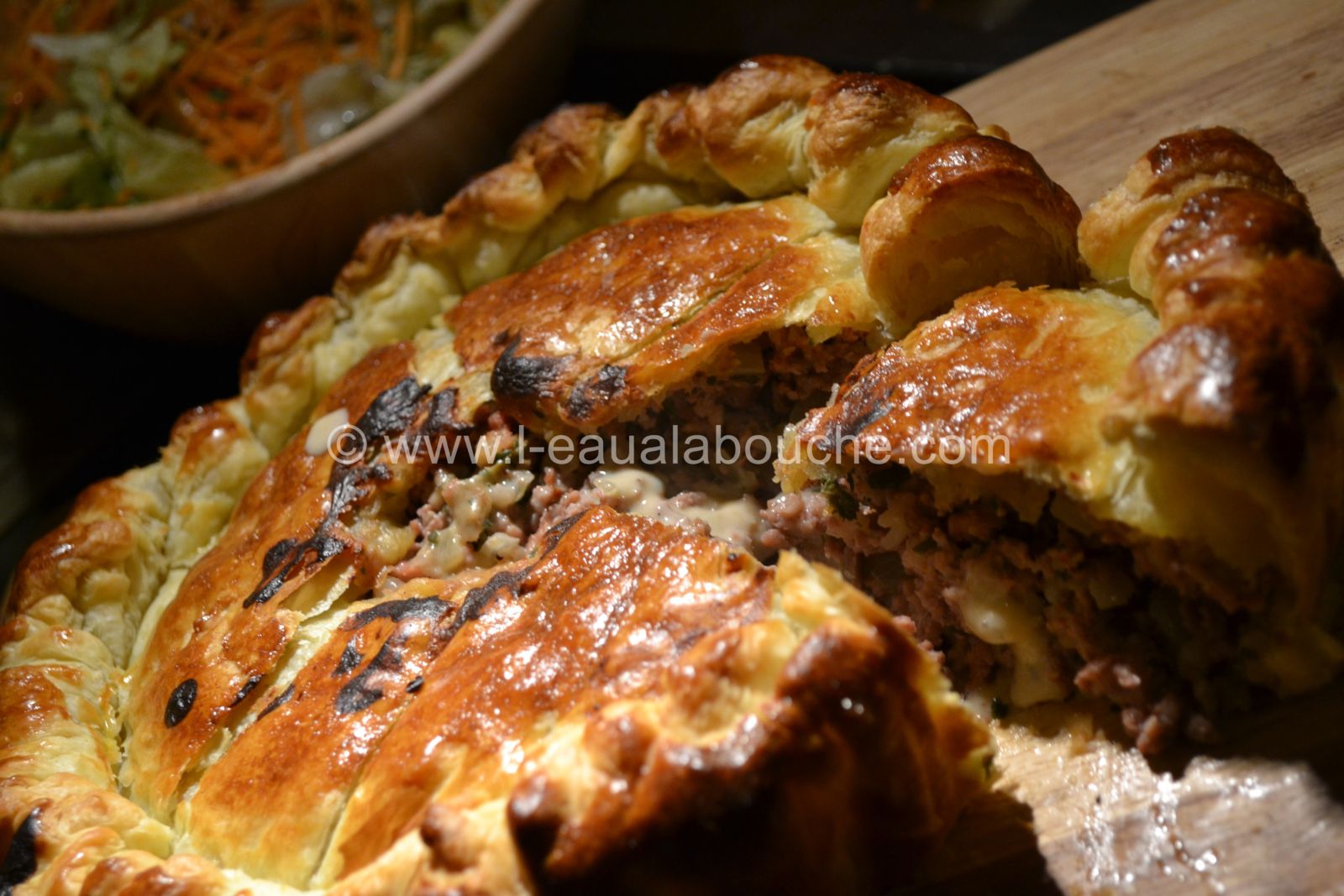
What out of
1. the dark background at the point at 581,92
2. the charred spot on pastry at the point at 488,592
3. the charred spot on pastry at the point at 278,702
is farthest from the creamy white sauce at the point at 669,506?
the dark background at the point at 581,92

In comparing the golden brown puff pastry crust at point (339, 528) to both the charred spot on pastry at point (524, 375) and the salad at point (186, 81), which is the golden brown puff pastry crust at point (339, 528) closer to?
the charred spot on pastry at point (524, 375)

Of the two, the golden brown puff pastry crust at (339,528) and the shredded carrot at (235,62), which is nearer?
the golden brown puff pastry crust at (339,528)

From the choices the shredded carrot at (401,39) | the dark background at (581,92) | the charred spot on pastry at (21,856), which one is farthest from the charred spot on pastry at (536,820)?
the shredded carrot at (401,39)

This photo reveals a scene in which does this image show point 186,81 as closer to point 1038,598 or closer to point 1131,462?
point 1038,598

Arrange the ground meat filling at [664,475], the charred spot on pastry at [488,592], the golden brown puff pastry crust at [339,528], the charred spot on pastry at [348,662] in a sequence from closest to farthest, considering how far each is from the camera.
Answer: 1. the golden brown puff pastry crust at [339,528]
2. the charred spot on pastry at [488,592]
3. the charred spot on pastry at [348,662]
4. the ground meat filling at [664,475]

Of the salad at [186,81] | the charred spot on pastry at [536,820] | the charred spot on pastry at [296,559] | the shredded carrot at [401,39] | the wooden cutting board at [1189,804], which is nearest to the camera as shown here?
the charred spot on pastry at [536,820]

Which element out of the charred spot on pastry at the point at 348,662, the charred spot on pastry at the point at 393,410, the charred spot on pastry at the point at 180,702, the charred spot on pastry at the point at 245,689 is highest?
the charred spot on pastry at the point at 393,410

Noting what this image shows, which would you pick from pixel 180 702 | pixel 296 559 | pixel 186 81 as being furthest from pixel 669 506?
pixel 186 81

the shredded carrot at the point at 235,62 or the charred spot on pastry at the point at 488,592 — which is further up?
the shredded carrot at the point at 235,62
